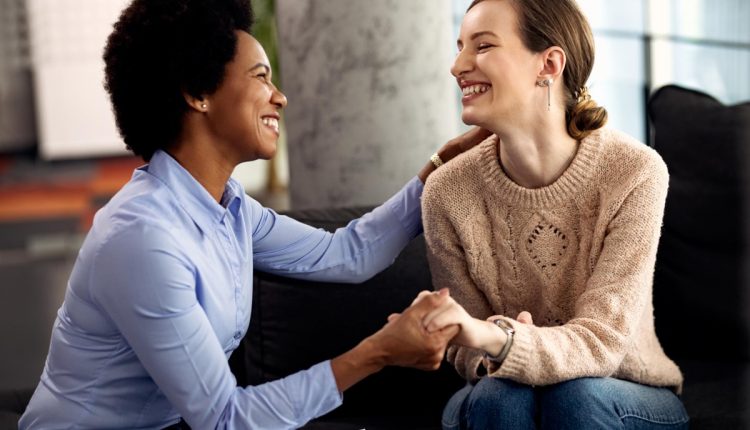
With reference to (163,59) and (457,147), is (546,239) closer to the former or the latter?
(457,147)

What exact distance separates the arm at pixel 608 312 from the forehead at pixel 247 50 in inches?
23.6

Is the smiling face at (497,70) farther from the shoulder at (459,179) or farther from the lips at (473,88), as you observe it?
the shoulder at (459,179)

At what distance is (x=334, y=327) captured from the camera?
84.3 inches

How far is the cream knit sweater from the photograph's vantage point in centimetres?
167

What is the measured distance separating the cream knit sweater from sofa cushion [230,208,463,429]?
230 millimetres

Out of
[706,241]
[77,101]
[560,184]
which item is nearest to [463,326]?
[560,184]

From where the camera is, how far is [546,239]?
1.86 metres

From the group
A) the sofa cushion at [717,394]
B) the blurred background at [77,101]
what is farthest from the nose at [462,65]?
the blurred background at [77,101]

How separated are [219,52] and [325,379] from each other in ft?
2.02

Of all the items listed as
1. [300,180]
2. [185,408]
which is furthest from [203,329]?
[300,180]

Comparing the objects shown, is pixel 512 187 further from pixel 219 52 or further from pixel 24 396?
pixel 24 396

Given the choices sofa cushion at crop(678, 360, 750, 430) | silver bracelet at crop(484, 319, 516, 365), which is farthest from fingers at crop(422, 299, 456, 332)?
sofa cushion at crop(678, 360, 750, 430)

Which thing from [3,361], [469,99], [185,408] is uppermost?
[469,99]

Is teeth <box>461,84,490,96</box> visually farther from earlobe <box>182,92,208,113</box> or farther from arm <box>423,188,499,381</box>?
earlobe <box>182,92,208,113</box>
